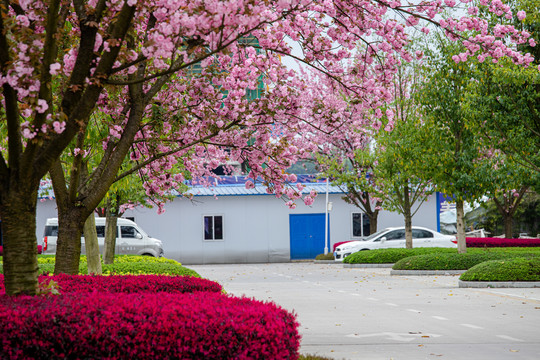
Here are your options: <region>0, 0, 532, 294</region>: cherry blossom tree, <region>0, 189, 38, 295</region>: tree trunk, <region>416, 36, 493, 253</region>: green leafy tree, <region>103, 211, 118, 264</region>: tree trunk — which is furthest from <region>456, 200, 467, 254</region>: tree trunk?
<region>0, 189, 38, 295</region>: tree trunk

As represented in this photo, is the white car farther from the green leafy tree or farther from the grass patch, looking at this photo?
the grass patch

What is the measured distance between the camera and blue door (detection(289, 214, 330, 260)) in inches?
1510

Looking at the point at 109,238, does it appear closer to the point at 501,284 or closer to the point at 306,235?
the point at 501,284

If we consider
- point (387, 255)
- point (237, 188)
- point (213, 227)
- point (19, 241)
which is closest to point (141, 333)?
point (19, 241)

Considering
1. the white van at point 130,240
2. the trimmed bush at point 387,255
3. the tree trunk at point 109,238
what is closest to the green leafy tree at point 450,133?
the trimmed bush at point 387,255

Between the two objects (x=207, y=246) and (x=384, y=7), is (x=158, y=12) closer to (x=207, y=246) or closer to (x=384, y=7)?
(x=384, y=7)

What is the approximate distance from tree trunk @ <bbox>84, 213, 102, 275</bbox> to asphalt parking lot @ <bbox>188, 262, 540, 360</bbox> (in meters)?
3.96

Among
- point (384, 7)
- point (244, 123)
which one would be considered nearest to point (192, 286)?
point (244, 123)

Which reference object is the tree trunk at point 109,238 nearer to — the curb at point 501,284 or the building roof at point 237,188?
the curb at point 501,284

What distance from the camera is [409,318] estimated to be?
462 inches

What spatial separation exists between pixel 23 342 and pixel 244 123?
16.5 ft

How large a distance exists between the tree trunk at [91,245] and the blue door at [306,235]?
24753mm

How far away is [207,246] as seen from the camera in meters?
37.6

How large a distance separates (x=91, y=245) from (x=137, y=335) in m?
8.77
